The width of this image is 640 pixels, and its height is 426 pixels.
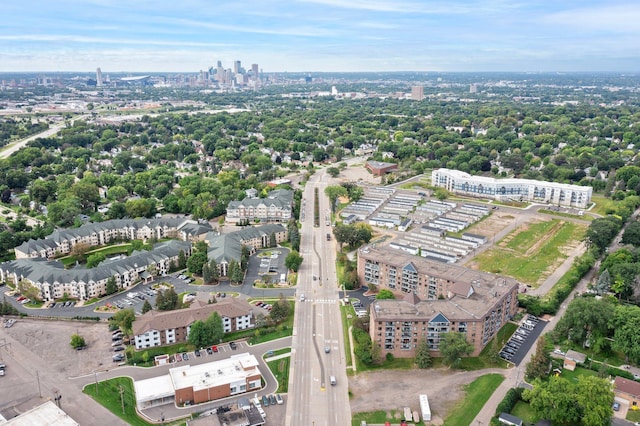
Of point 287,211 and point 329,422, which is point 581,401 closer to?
point 329,422

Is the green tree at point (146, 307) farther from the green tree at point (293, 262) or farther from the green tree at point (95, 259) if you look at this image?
the green tree at point (293, 262)

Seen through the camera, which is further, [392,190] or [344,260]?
[392,190]

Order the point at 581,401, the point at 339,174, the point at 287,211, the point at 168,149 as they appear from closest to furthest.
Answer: the point at 581,401, the point at 287,211, the point at 339,174, the point at 168,149

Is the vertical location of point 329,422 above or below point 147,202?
below

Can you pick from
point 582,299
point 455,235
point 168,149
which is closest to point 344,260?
point 455,235

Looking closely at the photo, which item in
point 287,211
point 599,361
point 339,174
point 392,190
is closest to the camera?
point 599,361
